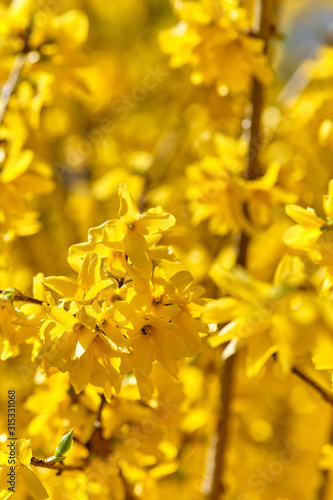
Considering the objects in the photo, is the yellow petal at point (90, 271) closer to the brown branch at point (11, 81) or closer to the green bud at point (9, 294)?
the green bud at point (9, 294)

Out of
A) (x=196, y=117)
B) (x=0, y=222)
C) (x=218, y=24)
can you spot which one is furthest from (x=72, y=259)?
(x=196, y=117)

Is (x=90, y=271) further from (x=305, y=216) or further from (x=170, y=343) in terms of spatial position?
(x=305, y=216)

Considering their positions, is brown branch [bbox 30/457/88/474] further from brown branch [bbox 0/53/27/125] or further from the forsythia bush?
brown branch [bbox 0/53/27/125]

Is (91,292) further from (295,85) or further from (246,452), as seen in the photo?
(295,85)

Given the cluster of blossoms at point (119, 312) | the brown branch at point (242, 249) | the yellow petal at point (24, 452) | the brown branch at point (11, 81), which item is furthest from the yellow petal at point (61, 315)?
the brown branch at point (11, 81)

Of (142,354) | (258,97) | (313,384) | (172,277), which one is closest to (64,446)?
(142,354)

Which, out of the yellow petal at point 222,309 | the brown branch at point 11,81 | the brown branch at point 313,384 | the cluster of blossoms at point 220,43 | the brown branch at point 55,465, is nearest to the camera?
the yellow petal at point 222,309

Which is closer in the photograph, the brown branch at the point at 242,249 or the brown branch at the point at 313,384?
the brown branch at the point at 313,384
